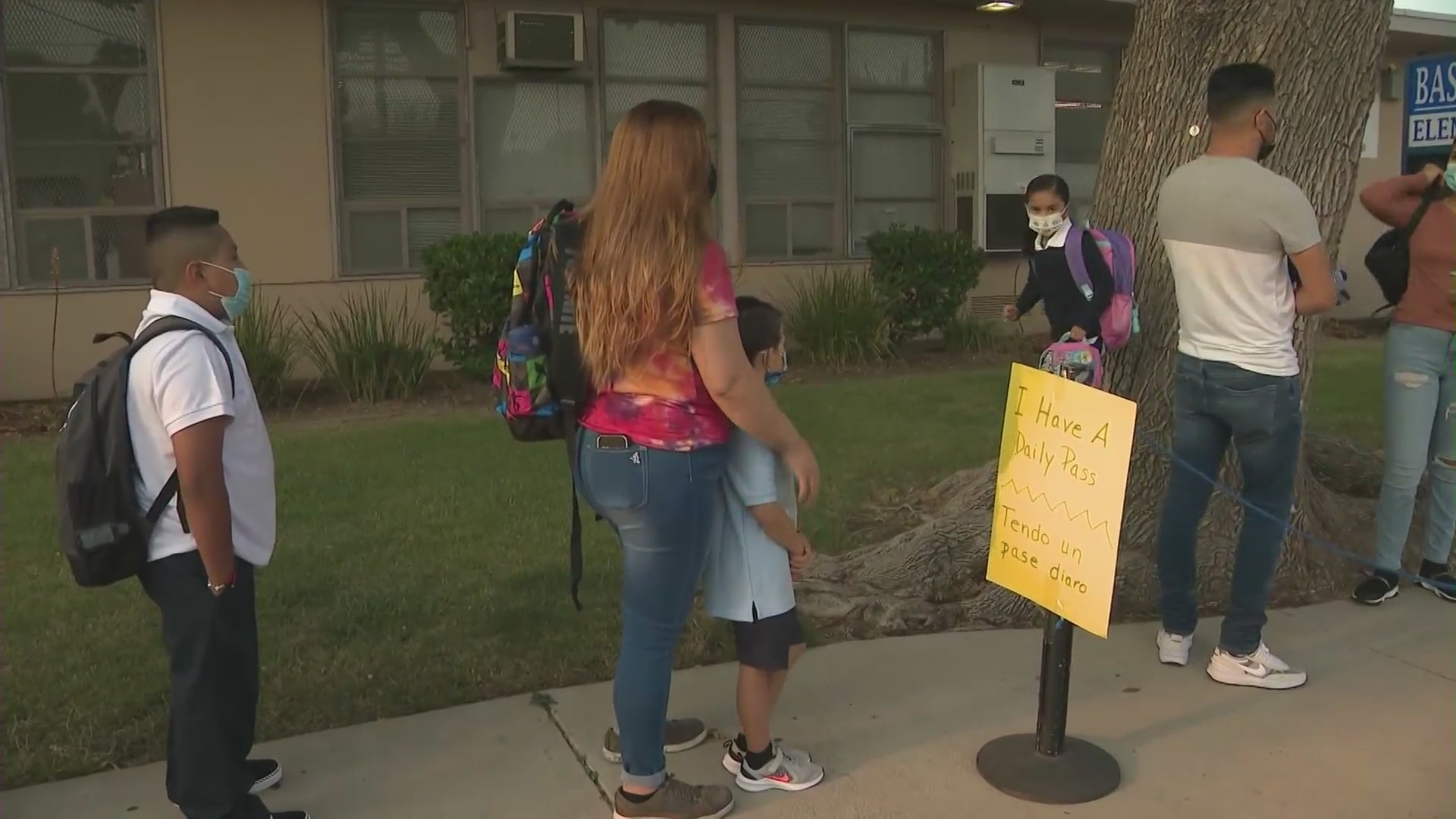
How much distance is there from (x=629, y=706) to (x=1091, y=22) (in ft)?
40.5

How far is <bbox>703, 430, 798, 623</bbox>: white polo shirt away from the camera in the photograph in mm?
3375

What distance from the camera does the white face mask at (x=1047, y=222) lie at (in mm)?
4508

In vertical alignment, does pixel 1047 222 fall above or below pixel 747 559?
above

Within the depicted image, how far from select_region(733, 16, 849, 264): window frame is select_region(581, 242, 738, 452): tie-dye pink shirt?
9.06 metres

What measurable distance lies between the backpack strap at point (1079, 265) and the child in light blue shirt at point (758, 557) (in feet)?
4.85

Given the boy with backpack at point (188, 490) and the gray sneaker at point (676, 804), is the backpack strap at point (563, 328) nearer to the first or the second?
the boy with backpack at point (188, 490)

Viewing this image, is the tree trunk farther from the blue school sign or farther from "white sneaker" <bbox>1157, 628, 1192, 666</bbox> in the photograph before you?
the blue school sign

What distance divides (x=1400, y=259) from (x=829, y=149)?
7.82 meters

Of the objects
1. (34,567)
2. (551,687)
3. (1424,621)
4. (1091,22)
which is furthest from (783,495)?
(1091,22)

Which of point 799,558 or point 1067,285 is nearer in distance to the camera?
point 799,558

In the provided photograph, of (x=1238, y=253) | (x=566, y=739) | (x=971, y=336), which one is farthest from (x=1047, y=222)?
(x=971, y=336)

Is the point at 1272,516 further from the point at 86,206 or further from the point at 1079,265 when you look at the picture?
the point at 86,206

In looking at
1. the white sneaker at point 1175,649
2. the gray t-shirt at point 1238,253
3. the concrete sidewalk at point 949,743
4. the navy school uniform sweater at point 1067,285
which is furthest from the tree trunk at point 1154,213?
the gray t-shirt at point 1238,253

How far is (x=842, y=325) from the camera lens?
11.0m
